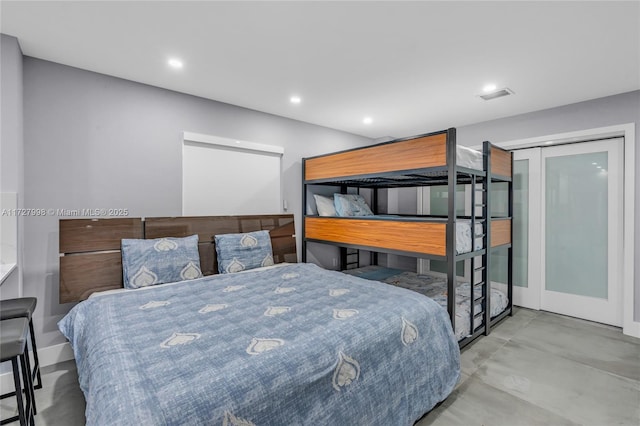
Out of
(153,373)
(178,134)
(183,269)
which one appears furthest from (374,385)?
(178,134)

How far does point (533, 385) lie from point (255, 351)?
86.2 inches

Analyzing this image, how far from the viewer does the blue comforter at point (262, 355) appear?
44.9 inches

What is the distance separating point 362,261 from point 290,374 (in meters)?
3.74

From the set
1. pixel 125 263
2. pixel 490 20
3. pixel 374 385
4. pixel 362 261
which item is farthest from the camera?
pixel 362 261

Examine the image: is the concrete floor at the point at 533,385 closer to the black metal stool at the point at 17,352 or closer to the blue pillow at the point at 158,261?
the black metal stool at the point at 17,352

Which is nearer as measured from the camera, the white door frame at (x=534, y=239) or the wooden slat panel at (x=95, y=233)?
the wooden slat panel at (x=95, y=233)

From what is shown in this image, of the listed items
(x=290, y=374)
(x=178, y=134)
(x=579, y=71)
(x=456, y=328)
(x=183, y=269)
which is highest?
(x=579, y=71)

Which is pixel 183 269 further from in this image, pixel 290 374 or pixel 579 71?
pixel 579 71

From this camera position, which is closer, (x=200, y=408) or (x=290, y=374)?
(x=200, y=408)

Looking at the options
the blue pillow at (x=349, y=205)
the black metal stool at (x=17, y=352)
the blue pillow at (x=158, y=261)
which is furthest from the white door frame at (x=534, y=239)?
the black metal stool at (x=17, y=352)

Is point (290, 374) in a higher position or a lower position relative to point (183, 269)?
lower

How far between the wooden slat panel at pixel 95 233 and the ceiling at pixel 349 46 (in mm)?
1365

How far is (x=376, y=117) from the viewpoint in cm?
400

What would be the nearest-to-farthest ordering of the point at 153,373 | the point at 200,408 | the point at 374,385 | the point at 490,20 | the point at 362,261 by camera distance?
1. the point at 200,408
2. the point at 153,373
3. the point at 374,385
4. the point at 490,20
5. the point at 362,261
